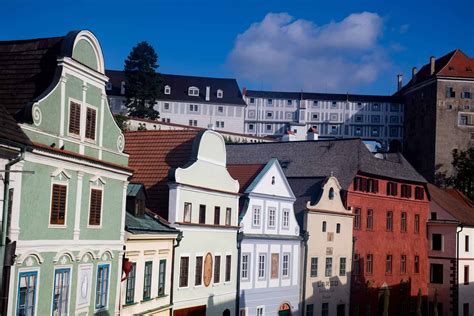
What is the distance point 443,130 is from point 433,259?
6280cm

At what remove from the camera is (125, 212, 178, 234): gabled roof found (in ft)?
83.2

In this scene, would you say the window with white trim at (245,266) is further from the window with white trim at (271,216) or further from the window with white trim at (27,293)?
the window with white trim at (27,293)

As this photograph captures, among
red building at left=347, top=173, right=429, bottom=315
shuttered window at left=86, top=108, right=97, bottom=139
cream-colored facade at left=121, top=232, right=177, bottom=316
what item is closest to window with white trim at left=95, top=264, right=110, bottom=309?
cream-colored facade at left=121, top=232, right=177, bottom=316

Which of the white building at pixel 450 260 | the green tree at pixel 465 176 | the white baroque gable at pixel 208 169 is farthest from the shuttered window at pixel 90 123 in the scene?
the green tree at pixel 465 176

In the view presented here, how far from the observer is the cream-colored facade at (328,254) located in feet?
132

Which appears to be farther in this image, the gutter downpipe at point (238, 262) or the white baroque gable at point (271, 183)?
the white baroque gable at point (271, 183)

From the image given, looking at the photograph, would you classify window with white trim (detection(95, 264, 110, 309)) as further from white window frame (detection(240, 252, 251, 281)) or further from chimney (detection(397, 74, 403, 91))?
chimney (detection(397, 74, 403, 91))

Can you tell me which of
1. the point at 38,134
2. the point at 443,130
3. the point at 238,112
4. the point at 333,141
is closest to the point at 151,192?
the point at 38,134

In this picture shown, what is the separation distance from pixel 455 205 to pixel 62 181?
146ft

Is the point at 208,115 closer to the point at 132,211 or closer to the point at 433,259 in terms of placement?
the point at 433,259

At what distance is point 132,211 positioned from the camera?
26.8 metres

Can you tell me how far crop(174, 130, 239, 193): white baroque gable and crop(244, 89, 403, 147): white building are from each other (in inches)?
4272

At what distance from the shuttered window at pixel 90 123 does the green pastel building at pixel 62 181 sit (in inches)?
1.2

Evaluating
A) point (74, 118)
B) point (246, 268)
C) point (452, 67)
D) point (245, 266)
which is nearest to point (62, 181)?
point (74, 118)
